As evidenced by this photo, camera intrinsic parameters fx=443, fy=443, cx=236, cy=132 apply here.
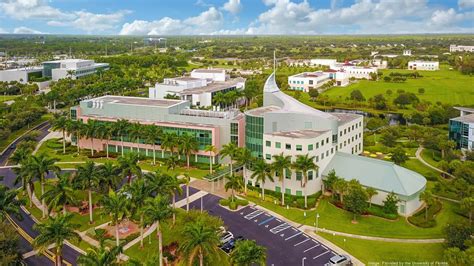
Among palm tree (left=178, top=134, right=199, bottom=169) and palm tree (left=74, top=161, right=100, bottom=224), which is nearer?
palm tree (left=74, top=161, right=100, bottom=224)

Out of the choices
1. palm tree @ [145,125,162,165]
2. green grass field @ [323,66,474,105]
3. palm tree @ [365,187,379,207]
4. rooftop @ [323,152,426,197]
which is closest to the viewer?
palm tree @ [365,187,379,207]

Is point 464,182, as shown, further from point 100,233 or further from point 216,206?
point 100,233

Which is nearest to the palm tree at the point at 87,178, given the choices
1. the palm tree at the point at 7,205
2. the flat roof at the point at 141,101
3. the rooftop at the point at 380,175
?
the palm tree at the point at 7,205

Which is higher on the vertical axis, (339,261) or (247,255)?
(247,255)

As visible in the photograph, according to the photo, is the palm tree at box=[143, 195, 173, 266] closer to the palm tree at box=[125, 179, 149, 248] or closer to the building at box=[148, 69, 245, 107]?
the palm tree at box=[125, 179, 149, 248]

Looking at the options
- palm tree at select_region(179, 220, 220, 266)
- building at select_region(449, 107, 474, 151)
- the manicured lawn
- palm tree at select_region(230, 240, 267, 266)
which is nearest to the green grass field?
building at select_region(449, 107, 474, 151)

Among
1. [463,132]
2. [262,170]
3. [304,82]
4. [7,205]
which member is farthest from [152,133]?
[304,82]

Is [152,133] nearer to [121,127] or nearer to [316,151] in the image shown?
[121,127]

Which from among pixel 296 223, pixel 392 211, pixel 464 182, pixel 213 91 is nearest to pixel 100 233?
pixel 296 223
